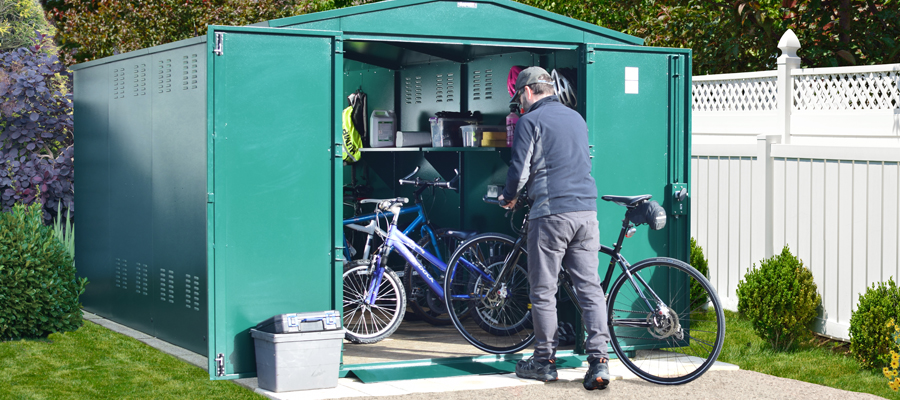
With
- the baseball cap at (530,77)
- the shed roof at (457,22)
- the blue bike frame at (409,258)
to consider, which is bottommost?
the blue bike frame at (409,258)

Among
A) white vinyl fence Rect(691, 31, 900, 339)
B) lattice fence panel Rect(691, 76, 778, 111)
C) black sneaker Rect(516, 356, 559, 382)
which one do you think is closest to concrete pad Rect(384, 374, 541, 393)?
black sneaker Rect(516, 356, 559, 382)

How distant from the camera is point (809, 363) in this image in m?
6.97

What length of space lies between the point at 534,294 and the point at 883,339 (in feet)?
7.78

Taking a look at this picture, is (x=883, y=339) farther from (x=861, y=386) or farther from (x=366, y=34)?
(x=366, y=34)

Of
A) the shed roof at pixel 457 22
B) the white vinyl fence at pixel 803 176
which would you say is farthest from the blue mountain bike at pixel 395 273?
the white vinyl fence at pixel 803 176

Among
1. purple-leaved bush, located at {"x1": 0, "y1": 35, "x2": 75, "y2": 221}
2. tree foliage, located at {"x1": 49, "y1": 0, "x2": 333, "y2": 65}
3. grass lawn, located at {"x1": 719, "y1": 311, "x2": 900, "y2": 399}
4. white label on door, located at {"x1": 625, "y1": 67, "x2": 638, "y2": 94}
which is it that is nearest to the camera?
grass lawn, located at {"x1": 719, "y1": 311, "x2": 900, "y2": 399}

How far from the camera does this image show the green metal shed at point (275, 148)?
19.2ft

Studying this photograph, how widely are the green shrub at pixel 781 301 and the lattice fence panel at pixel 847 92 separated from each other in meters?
1.39

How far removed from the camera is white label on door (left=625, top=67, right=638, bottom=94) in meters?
6.85

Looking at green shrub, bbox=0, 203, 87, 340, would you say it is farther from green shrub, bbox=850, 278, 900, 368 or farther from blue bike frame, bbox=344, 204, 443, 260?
green shrub, bbox=850, 278, 900, 368

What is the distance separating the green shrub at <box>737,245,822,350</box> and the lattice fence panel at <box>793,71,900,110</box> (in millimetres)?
1392

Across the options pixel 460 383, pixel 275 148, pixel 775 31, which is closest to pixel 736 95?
pixel 775 31

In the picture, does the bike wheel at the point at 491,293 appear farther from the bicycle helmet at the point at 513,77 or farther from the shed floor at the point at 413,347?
the bicycle helmet at the point at 513,77

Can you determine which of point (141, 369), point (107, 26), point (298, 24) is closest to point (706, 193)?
point (298, 24)
